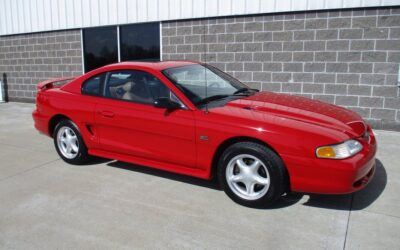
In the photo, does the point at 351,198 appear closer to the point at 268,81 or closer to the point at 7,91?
the point at 268,81

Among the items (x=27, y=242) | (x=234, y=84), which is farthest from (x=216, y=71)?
(x=27, y=242)

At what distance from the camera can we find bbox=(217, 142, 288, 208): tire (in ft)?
11.6

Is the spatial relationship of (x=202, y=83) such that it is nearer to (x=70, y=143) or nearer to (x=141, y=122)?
(x=141, y=122)

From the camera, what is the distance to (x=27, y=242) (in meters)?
3.18

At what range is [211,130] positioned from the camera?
385 centimetres

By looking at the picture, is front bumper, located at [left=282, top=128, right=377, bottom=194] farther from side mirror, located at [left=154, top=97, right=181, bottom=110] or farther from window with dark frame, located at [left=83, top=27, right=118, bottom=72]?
window with dark frame, located at [left=83, top=27, right=118, bottom=72]

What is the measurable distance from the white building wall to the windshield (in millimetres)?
3074

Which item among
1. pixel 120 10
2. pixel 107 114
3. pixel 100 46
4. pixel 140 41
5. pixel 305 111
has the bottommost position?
pixel 107 114

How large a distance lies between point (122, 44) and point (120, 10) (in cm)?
Answer: 86

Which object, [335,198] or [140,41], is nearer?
[335,198]

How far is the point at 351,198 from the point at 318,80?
12.7 feet

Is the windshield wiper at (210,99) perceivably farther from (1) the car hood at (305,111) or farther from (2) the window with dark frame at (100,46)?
(2) the window with dark frame at (100,46)

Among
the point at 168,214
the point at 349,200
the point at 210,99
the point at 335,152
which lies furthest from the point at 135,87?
the point at 349,200

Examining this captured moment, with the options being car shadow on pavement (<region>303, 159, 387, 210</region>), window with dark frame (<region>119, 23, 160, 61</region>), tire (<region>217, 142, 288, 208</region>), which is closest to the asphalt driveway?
car shadow on pavement (<region>303, 159, 387, 210</region>)
